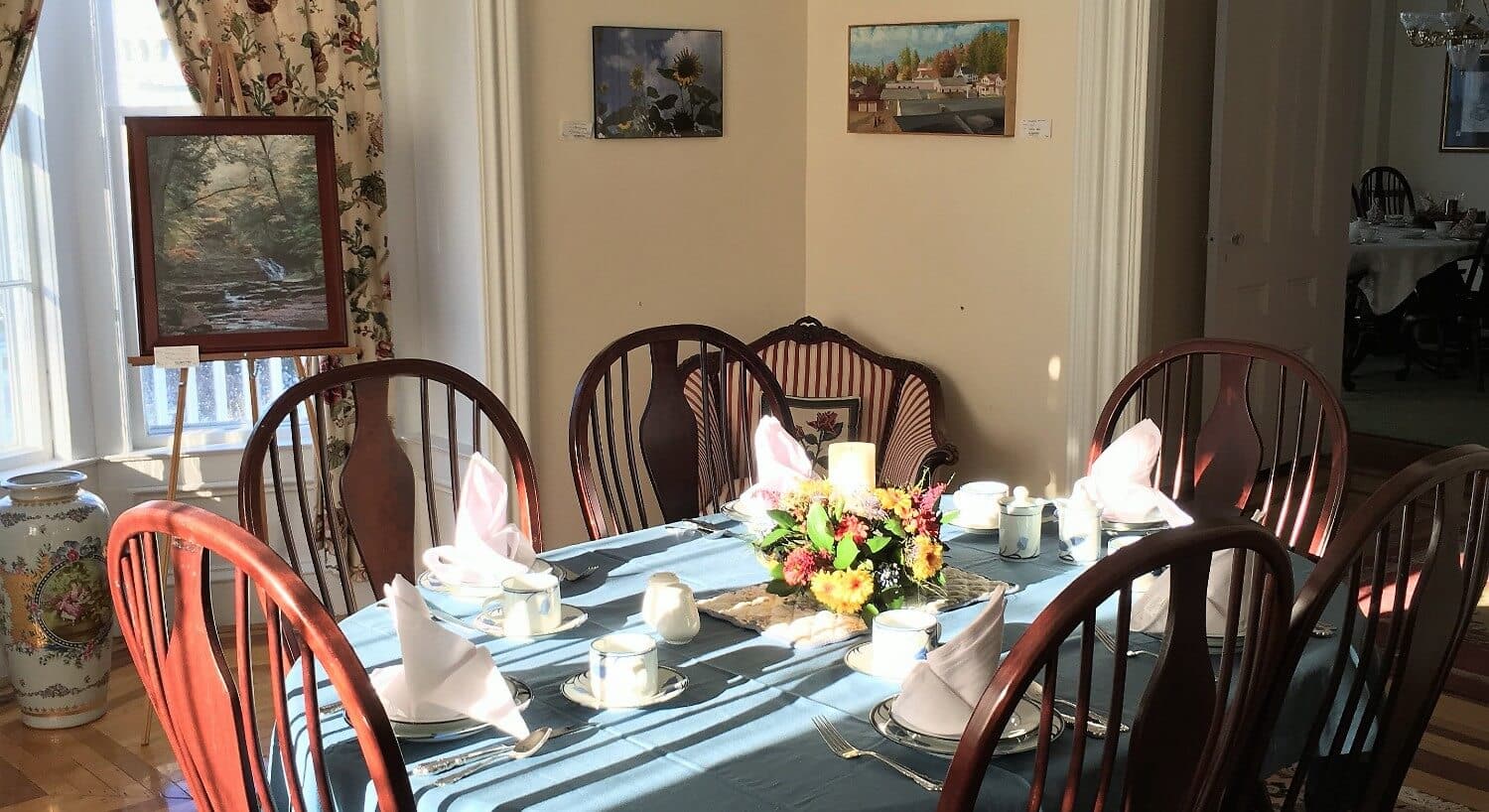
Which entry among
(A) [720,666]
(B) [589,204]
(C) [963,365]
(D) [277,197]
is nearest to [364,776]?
(A) [720,666]

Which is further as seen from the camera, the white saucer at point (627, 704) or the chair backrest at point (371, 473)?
the chair backrest at point (371, 473)

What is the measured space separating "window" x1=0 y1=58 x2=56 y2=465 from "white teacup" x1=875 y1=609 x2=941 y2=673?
9.87 feet

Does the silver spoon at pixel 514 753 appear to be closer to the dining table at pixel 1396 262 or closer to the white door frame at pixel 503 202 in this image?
the white door frame at pixel 503 202

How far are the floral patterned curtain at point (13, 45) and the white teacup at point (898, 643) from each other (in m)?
2.84

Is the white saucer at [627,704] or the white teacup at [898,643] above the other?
the white teacup at [898,643]

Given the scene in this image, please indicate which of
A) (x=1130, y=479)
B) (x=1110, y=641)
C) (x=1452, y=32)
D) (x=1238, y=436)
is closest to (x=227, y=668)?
(x=1110, y=641)

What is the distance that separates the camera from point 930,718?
1.69m

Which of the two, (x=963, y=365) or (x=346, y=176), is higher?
(x=346, y=176)

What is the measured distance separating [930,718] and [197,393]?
318cm

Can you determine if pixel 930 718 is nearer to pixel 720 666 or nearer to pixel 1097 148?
pixel 720 666

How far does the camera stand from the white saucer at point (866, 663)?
188cm

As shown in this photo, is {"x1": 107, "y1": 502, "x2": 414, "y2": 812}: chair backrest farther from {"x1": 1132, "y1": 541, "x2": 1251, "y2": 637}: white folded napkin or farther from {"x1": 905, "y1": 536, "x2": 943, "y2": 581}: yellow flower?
{"x1": 1132, "y1": 541, "x2": 1251, "y2": 637}: white folded napkin

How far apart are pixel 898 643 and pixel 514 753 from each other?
0.52 meters

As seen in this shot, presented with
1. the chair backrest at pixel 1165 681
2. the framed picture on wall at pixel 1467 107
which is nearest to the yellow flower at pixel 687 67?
the chair backrest at pixel 1165 681
